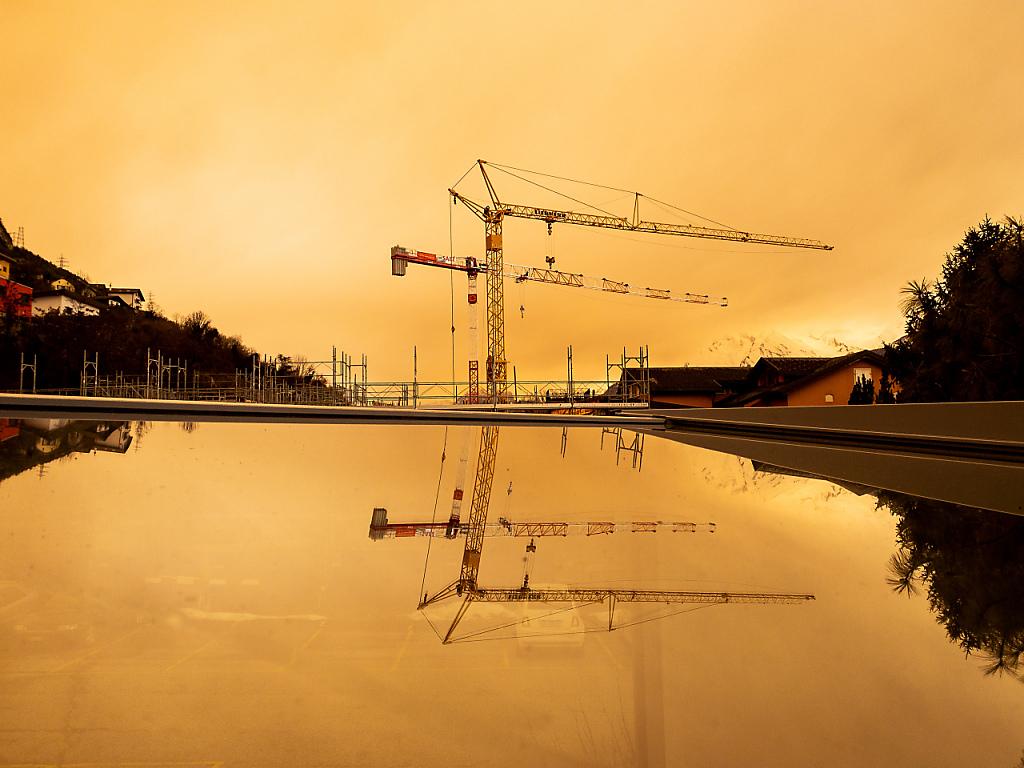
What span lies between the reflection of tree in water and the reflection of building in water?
2493 mm

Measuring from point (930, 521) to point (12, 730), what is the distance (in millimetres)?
1816

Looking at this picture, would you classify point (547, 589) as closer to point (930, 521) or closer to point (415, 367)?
point (930, 521)

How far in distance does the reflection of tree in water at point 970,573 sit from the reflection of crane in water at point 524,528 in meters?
0.51

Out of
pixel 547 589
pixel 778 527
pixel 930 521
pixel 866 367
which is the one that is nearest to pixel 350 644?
pixel 547 589

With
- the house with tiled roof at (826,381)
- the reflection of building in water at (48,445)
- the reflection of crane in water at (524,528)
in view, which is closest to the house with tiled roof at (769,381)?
the house with tiled roof at (826,381)

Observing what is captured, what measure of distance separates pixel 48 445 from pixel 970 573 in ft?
12.1

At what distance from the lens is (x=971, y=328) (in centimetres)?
1142

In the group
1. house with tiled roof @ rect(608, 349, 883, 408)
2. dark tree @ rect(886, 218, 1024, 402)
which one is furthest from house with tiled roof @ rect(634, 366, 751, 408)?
dark tree @ rect(886, 218, 1024, 402)

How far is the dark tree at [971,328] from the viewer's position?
33.8ft

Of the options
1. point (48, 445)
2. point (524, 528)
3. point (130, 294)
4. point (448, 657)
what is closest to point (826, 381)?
point (48, 445)

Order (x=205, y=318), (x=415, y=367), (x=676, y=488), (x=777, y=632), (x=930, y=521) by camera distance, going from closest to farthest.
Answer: (x=777, y=632) → (x=930, y=521) → (x=676, y=488) → (x=415, y=367) → (x=205, y=318)

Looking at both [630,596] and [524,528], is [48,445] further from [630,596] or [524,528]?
[630,596]

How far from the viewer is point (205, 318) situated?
43500mm

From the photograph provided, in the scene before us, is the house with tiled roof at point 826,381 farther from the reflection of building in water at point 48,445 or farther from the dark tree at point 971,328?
the reflection of building in water at point 48,445
